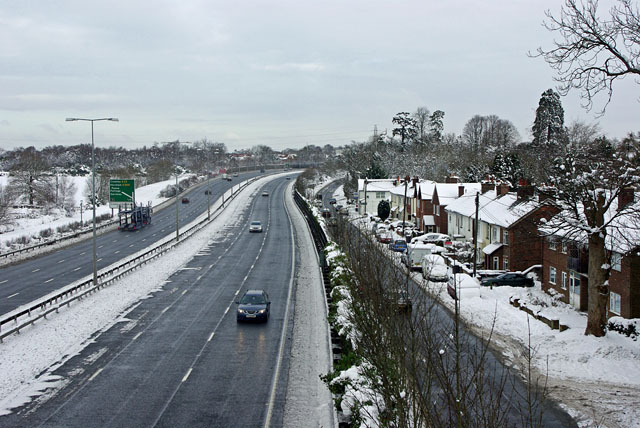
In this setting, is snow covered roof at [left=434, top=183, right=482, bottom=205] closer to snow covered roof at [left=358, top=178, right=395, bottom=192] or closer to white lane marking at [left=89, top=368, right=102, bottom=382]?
snow covered roof at [left=358, top=178, right=395, bottom=192]

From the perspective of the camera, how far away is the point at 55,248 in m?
57.4

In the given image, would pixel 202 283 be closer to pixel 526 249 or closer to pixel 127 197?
pixel 526 249

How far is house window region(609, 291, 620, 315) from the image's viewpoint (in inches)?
1163

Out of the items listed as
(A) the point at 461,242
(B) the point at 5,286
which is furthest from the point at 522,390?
(A) the point at 461,242

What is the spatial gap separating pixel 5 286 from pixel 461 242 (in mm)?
39098

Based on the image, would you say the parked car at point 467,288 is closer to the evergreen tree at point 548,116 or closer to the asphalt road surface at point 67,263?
the asphalt road surface at point 67,263

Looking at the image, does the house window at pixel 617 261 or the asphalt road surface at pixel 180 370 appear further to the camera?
the house window at pixel 617 261

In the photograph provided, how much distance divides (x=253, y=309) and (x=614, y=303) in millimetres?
18597

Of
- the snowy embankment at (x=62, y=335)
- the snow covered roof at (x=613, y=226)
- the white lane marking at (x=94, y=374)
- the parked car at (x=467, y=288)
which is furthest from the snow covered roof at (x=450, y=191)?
the white lane marking at (x=94, y=374)

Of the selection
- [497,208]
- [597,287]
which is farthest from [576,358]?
[497,208]

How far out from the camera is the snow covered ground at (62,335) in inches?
747

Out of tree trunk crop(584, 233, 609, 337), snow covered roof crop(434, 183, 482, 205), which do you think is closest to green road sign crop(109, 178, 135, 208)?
snow covered roof crop(434, 183, 482, 205)

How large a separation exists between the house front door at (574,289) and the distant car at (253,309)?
59.4 feet

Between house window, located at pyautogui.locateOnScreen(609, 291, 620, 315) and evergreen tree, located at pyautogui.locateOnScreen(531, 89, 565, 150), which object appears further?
evergreen tree, located at pyautogui.locateOnScreen(531, 89, 565, 150)
